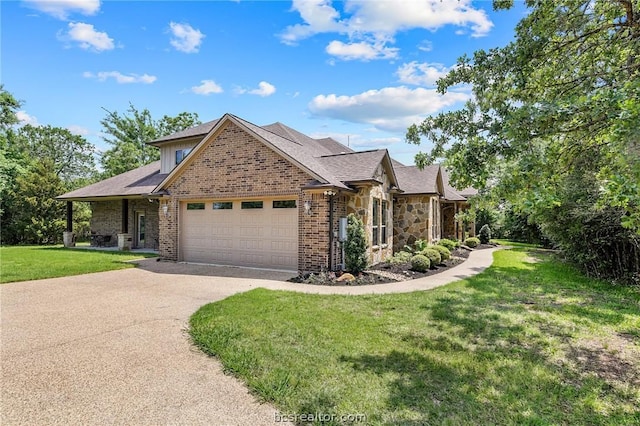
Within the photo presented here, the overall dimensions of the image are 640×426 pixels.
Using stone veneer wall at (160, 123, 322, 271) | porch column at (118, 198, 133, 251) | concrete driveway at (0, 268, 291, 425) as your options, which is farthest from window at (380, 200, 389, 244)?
porch column at (118, 198, 133, 251)

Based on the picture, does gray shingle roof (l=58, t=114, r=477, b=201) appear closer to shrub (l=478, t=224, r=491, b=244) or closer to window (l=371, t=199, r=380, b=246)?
window (l=371, t=199, r=380, b=246)

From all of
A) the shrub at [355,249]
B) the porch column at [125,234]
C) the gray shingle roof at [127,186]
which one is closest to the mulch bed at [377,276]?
the shrub at [355,249]

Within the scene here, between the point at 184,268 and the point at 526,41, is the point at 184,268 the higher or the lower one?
the lower one

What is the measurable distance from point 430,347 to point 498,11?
251 inches

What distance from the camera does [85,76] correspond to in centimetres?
1528

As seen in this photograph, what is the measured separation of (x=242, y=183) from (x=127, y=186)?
11.4 meters

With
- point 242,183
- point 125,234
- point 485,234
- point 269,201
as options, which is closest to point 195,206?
point 242,183

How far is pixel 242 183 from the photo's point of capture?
1179 cm

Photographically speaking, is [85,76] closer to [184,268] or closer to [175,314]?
[184,268]

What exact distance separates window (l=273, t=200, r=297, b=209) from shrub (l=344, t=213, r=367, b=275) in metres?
2.01

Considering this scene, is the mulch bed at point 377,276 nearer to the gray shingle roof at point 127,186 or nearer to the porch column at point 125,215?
the gray shingle roof at point 127,186

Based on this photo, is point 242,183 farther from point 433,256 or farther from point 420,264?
point 433,256

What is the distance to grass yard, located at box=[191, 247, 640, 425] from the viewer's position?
3.29 meters

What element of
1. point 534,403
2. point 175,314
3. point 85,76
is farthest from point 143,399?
point 85,76
